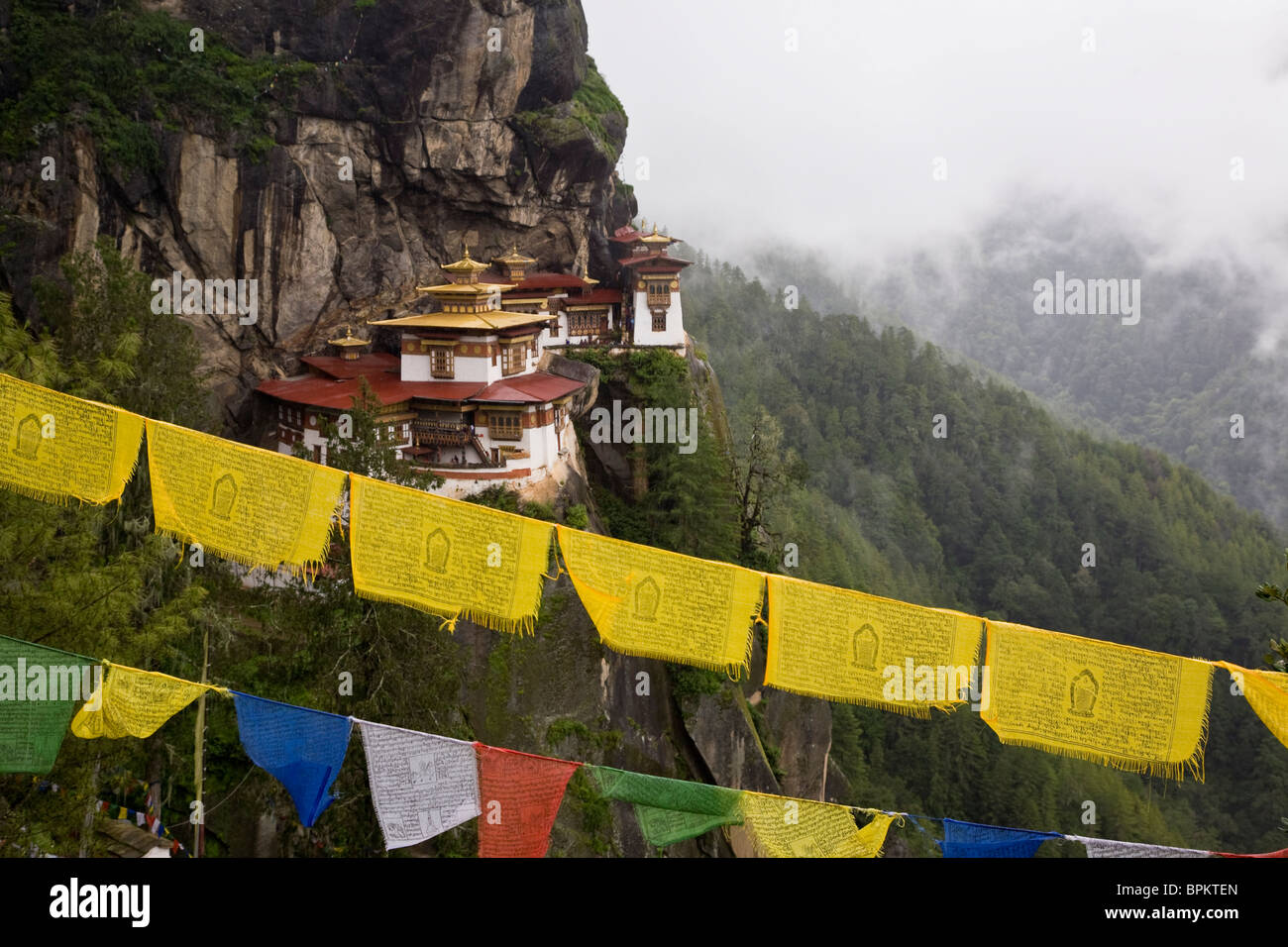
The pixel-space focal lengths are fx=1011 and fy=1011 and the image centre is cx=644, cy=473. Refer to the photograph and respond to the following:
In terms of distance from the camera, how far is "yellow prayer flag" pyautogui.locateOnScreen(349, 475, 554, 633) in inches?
388

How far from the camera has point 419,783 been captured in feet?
30.2

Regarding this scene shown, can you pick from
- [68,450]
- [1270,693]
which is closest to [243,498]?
[68,450]

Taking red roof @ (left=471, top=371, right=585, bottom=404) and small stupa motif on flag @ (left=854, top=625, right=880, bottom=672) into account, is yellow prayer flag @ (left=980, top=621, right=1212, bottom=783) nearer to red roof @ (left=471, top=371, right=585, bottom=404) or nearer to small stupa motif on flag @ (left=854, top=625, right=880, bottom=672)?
small stupa motif on flag @ (left=854, top=625, right=880, bottom=672)

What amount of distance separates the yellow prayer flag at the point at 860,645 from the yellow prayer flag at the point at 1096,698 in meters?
0.36

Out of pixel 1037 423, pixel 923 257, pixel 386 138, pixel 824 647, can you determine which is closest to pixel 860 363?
pixel 1037 423

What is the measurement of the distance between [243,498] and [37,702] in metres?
2.53

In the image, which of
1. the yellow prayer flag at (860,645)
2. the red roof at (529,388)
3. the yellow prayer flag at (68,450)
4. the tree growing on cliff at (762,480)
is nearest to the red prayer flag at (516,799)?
the yellow prayer flag at (860,645)

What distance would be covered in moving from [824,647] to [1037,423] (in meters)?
79.5

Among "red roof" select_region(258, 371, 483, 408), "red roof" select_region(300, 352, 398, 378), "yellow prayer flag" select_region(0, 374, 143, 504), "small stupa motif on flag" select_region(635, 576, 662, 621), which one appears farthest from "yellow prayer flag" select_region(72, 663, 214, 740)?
"red roof" select_region(300, 352, 398, 378)

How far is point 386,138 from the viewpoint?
101 feet

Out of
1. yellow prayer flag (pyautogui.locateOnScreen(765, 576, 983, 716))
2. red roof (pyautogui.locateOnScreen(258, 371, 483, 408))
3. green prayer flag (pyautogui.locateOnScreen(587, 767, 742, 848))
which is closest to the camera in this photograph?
green prayer flag (pyautogui.locateOnScreen(587, 767, 742, 848))

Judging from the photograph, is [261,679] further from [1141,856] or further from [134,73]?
[134,73]

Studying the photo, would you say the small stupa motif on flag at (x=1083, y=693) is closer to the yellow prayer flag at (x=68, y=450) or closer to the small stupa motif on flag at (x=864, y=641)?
the small stupa motif on flag at (x=864, y=641)

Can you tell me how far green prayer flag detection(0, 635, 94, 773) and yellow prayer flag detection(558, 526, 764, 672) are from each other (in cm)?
441
